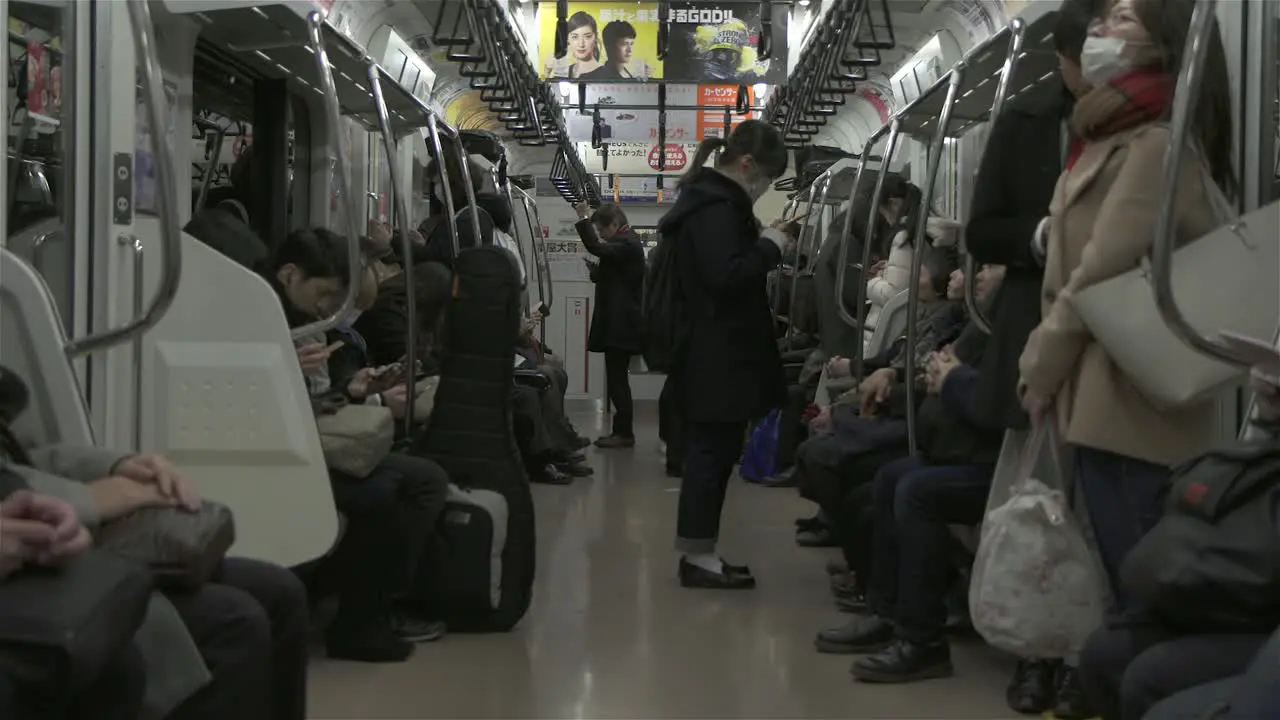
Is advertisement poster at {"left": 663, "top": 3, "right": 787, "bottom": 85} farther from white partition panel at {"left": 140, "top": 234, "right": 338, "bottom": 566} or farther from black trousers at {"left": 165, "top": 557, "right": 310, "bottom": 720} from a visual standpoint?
black trousers at {"left": 165, "top": 557, "right": 310, "bottom": 720}

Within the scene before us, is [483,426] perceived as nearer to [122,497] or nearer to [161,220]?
[161,220]

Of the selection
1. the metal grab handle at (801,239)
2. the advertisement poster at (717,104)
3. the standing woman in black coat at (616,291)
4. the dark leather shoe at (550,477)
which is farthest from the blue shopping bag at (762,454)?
the advertisement poster at (717,104)

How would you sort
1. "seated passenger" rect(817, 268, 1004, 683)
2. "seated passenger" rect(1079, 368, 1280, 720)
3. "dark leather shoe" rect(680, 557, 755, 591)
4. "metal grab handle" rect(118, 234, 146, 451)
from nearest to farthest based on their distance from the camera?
"seated passenger" rect(1079, 368, 1280, 720), "metal grab handle" rect(118, 234, 146, 451), "seated passenger" rect(817, 268, 1004, 683), "dark leather shoe" rect(680, 557, 755, 591)

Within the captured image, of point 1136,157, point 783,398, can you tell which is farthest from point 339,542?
point 1136,157

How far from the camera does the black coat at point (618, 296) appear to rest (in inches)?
382

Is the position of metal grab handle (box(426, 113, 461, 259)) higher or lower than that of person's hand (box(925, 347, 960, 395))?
higher

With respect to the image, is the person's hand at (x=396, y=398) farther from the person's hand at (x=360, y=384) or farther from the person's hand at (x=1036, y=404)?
the person's hand at (x=1036, y=404)

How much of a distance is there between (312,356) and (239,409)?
52 cm

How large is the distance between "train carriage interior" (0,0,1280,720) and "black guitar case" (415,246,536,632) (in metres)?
0.01

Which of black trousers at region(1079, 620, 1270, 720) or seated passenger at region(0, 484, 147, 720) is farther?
black trousers at region(1079, 620, 1270, 720)

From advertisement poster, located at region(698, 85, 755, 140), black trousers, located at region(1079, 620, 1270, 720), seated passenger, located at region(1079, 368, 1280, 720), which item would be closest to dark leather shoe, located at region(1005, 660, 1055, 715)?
seated passenger, located at region(1079, 368, 1280, 720)

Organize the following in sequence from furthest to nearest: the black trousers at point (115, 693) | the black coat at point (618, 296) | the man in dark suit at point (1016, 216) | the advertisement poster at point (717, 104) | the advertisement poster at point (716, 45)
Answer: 1. the advertisement poster at point (717, 104)
2. the advertisement poster at point (716, 45)
3. the black coat at point (618, 296)
4. the man in dark suit at point (1016, 216)
5. the black trousers at point (115, 693)

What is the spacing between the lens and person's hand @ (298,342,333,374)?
13.3 ft

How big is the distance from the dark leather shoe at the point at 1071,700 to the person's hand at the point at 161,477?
210cm
